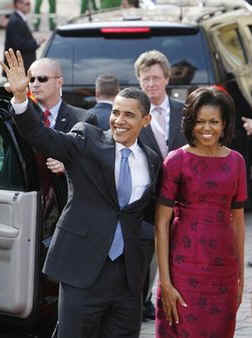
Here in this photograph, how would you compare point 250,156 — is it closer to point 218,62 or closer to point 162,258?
point 218,62

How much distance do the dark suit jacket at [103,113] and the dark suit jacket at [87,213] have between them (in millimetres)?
2350

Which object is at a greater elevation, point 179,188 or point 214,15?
point 214,15

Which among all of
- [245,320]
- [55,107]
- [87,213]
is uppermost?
[55,107]

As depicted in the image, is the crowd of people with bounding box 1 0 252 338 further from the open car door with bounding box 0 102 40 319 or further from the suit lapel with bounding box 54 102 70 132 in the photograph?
the suit lapel with bounding box 54 102 70 132

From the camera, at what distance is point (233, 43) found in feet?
39.1

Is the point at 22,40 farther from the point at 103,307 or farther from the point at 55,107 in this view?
the point at 103,307

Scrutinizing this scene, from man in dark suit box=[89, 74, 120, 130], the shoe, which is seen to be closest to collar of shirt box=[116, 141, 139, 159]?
the shoe

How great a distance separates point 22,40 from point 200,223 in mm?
11024

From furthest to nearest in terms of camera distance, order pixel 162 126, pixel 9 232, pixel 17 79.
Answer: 1. pixel 162 126
2. pixel 9 232
3. pixel 17 79

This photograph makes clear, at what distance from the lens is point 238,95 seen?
11.5m

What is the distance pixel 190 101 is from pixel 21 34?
1093 centimetres

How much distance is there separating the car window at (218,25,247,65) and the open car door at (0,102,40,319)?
5382 millimetres

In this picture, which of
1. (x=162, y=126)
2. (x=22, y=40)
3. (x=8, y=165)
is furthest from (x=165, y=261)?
(x=22, y=40)

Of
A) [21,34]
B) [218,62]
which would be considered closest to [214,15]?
[218,62]
